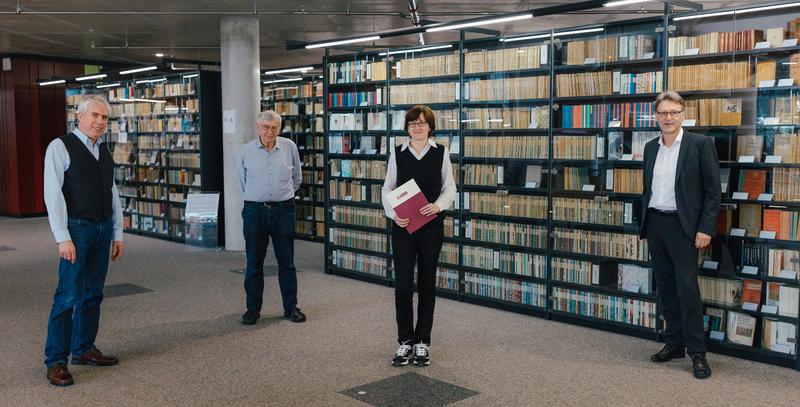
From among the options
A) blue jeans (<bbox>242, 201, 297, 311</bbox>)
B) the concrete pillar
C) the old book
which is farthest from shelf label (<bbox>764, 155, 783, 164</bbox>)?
the concrete pillar

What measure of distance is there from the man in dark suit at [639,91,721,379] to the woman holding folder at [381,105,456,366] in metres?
1.49

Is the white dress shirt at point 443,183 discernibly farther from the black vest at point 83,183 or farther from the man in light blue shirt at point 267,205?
the black vest at point 83,183

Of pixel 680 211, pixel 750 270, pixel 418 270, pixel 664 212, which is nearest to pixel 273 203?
pixel 418 270

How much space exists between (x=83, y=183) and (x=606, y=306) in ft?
14.0

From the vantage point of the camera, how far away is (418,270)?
516cm

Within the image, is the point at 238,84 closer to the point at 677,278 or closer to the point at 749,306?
the point at 677,278

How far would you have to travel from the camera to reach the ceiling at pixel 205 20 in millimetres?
10195

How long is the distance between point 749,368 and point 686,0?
2.89 metres

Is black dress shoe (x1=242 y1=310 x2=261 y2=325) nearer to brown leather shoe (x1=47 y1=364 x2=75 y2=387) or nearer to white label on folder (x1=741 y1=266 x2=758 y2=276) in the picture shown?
brown leather shoe (x1=47 y1=364 x2=75 y2=387)

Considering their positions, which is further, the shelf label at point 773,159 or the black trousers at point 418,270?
the shelf label at point 773,159

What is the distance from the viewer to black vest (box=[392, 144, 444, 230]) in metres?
5.05

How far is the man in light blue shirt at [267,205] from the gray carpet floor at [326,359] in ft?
1.05

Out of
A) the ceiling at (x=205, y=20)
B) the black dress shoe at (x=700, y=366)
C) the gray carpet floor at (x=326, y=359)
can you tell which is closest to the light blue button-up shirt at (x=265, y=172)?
the gray carpet floor at (x=326, y=359)

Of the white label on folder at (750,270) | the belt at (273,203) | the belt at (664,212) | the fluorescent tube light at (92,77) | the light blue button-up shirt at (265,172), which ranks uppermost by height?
the fluorescent tube light at (92,77)
